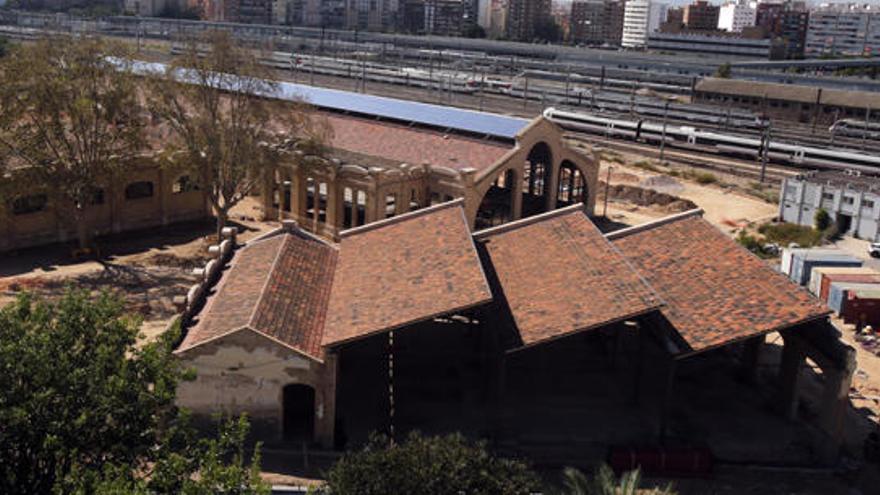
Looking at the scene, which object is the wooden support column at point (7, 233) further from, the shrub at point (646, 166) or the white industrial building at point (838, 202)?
the shrub at point (646, 166)

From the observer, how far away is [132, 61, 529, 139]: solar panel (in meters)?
A: 59.6

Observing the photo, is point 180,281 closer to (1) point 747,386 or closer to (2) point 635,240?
(2) point 635,240

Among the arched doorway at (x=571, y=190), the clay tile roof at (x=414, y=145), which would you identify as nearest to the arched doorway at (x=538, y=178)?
the arched doorway at (x=571, y=190)

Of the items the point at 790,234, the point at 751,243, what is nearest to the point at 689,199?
the point at 790,234

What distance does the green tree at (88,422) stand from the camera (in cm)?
1844

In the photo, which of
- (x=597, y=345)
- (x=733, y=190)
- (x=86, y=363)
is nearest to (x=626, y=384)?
(x=597, y=345)

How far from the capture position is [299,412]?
101ft

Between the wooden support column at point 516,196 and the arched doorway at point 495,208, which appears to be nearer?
the wooden support column at point 516,196

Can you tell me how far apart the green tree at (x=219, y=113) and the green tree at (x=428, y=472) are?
3271 centimetres

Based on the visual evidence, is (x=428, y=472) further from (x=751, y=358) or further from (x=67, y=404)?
(x=751, y=358)

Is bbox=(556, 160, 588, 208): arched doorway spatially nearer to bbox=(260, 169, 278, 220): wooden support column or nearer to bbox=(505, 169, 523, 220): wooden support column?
bbox=(505, 169, 523, 220): wooden support column

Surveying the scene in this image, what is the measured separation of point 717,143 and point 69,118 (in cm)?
7012

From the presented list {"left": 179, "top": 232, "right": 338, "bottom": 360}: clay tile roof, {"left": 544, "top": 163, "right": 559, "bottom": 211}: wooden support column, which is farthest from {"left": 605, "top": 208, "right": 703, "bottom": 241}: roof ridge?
{"left": 544, "top": 163, "right": 559, "bottom": 211}: wooden support column

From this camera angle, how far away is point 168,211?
56.5 m
